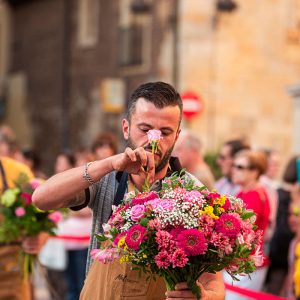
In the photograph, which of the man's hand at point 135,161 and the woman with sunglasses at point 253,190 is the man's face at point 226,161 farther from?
the man's hand at point 135,161

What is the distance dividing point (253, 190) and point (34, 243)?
189cm

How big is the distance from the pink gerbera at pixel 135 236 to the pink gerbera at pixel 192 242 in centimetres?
16

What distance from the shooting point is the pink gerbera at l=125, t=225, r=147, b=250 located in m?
4.09

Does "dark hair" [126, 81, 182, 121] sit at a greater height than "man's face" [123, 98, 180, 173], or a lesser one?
greater

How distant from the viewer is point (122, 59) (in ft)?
82.7

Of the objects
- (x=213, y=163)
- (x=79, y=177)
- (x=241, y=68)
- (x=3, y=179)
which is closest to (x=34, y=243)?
(x=3, y=179)

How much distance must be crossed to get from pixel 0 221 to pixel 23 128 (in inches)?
924

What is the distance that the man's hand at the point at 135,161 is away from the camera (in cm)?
422

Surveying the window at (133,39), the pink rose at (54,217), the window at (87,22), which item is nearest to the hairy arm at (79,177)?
the pink rose at (54,217)

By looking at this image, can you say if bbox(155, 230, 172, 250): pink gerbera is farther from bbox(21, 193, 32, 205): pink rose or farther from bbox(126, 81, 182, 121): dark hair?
bbox(21, 193, 32, 205): pink rose

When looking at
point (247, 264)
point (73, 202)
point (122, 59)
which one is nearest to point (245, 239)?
point (247, 264)

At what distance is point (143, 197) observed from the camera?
4.24m

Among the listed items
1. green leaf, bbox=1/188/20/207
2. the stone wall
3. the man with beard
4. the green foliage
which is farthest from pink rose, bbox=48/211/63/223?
the stone wall

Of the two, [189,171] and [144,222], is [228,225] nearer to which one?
[144,222]
